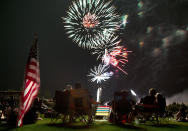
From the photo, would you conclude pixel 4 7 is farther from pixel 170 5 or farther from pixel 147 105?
pixel 147 105

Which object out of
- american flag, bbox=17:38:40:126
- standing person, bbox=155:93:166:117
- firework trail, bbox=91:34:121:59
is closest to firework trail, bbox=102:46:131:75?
firework trail, bbox=91:34:121:59

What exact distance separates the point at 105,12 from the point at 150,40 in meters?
58.9

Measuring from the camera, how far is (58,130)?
4539 mm

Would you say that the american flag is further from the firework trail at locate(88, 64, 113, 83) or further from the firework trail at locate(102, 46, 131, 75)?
the firework trail at locate(88, 64, 113, 83)

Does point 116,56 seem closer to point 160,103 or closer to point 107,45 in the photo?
point 107,45

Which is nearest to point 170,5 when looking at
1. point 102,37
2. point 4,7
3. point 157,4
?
point 157,4

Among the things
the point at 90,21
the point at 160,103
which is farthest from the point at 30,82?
the point at 90,21

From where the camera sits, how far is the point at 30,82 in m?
3.92

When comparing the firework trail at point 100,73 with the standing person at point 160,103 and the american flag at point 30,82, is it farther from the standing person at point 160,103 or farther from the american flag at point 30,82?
the american flag at point 30,82

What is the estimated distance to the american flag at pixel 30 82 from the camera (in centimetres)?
364

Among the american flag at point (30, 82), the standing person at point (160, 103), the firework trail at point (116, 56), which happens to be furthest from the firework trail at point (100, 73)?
the american flag at point (30, 82)

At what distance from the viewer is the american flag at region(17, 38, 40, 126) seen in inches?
143

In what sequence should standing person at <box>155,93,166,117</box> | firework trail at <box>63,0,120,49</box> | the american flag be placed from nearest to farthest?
1. the american flag
2. standing person at <box>155,93,166,117</box>
3. firework trail at <box>63,0,120,49</box>

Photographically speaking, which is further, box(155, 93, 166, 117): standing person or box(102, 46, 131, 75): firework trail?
box(102, 46, 131, 75): firework trail
